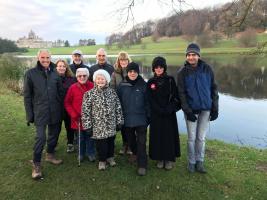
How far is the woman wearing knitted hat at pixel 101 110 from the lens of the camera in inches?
227

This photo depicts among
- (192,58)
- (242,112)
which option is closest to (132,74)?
(192,58)

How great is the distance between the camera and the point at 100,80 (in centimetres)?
573

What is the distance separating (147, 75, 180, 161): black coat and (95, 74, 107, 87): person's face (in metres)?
0.81

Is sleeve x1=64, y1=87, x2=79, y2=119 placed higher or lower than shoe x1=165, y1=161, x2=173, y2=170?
higher

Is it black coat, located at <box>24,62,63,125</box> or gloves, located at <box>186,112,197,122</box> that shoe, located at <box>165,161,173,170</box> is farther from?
black coat, located at <box>24,62,63,125</box>

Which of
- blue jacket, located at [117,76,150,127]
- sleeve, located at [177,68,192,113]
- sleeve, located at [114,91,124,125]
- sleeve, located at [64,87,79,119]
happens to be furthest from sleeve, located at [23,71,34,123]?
sleeve, located at [177,68,192,113]

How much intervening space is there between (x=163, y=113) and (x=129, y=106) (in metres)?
0.62

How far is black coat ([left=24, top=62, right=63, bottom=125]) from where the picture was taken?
561 cm

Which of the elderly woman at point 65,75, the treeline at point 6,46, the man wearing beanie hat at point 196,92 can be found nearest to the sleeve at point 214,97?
the man wearing beanie hat at point 196,92

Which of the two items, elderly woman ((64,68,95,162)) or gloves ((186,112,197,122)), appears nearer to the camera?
gloves ((186,112,197,122))

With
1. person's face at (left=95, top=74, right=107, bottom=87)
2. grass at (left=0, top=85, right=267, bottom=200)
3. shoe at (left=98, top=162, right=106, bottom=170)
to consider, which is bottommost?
grass at (left=0, top=85, right=267, bottom=200)

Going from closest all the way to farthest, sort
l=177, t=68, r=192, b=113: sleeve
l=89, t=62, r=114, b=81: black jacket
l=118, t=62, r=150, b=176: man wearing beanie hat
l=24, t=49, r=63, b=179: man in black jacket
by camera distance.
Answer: l=24, t=49, r=63, b=179: man in black jacket
l=177, t=68, r=192, b=113: sleeve
l=118, t=62, r=150, b=176: man wearing beanie hat
l=89, t=62, r=114, b=81: black jacket

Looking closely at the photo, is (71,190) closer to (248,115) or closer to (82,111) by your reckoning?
(82,111)

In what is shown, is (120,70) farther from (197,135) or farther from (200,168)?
(200,168)
